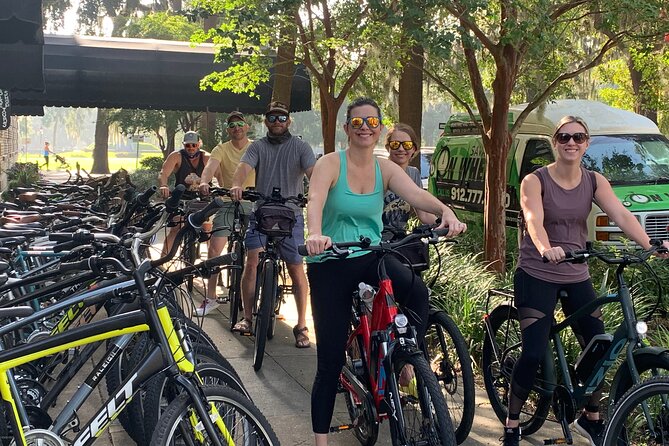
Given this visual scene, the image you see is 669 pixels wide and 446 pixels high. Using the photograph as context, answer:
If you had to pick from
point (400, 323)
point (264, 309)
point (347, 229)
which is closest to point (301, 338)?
point (264, 309)

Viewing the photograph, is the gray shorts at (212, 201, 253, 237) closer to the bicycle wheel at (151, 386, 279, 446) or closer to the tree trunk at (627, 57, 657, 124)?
the bicycle wheel at (151, 386, 279, 446)

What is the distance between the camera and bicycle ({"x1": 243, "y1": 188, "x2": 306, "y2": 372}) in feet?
20.4

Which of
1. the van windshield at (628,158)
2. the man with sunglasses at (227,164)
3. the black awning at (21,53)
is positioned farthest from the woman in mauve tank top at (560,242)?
the black awning at (21,53)

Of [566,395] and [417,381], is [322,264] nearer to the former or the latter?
[417,381]

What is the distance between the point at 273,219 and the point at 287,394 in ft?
4.41

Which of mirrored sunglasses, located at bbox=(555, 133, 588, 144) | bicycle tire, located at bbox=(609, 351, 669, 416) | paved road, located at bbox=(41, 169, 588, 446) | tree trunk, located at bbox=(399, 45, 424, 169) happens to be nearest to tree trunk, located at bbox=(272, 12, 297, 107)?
tree trunk, located at bbox=(399, 45, 424, 169)

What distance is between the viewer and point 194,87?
19.5m

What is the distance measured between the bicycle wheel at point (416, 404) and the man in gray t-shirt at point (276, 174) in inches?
128

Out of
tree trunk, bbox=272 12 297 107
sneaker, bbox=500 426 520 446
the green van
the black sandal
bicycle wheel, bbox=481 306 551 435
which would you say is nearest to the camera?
sneaker, bbox=500 426 520 446

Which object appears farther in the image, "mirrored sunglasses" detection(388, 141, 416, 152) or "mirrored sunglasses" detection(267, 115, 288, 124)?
"mirrored sunglasses" detection(267, 115, 288, 124)

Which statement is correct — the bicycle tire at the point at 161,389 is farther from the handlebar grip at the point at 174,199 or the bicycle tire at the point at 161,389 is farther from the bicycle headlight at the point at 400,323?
the handlebar grip at the point at 174,199

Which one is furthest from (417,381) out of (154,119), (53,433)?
(154,119)

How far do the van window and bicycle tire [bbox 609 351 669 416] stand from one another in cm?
679

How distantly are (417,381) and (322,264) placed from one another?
80 centimetres
